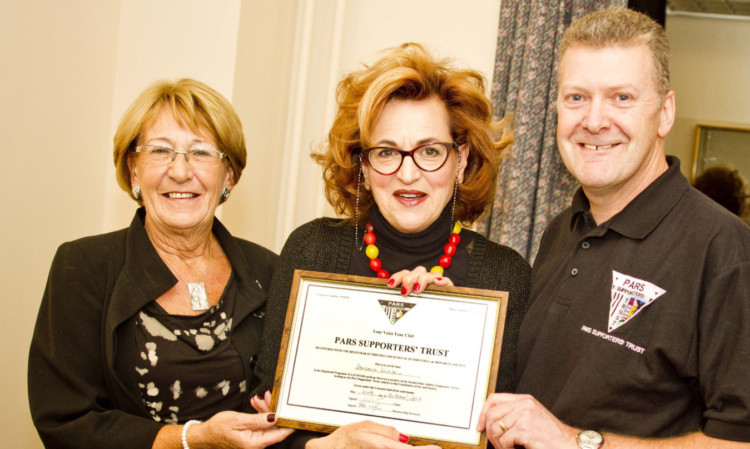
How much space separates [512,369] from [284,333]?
76cm

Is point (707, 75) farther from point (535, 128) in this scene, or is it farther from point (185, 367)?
point (185, 367)

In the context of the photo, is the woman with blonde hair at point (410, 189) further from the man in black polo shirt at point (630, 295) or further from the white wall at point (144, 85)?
the white wall at point (144, 85)

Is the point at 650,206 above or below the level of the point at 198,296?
above

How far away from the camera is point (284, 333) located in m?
2.00

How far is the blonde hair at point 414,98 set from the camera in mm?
2188

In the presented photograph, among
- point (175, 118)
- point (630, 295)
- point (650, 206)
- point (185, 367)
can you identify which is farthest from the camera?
point (175, 118)

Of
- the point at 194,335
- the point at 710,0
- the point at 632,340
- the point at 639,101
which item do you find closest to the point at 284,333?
the point at 194,335

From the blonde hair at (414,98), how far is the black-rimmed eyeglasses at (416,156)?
60 millimetres

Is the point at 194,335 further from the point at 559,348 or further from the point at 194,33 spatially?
the point at 194,33

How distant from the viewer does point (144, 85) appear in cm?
349

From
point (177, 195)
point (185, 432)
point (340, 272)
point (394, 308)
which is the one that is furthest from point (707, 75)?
point (185, 432)

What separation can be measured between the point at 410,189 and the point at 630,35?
86cm

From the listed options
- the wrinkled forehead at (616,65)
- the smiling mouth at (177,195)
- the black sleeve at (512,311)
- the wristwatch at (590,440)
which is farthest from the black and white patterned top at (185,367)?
the wrinkled forehead at (616,65)

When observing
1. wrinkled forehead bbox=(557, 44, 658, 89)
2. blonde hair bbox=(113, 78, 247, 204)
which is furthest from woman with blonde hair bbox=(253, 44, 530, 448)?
blonde hair bbox=(113, 78, 247, 204)
